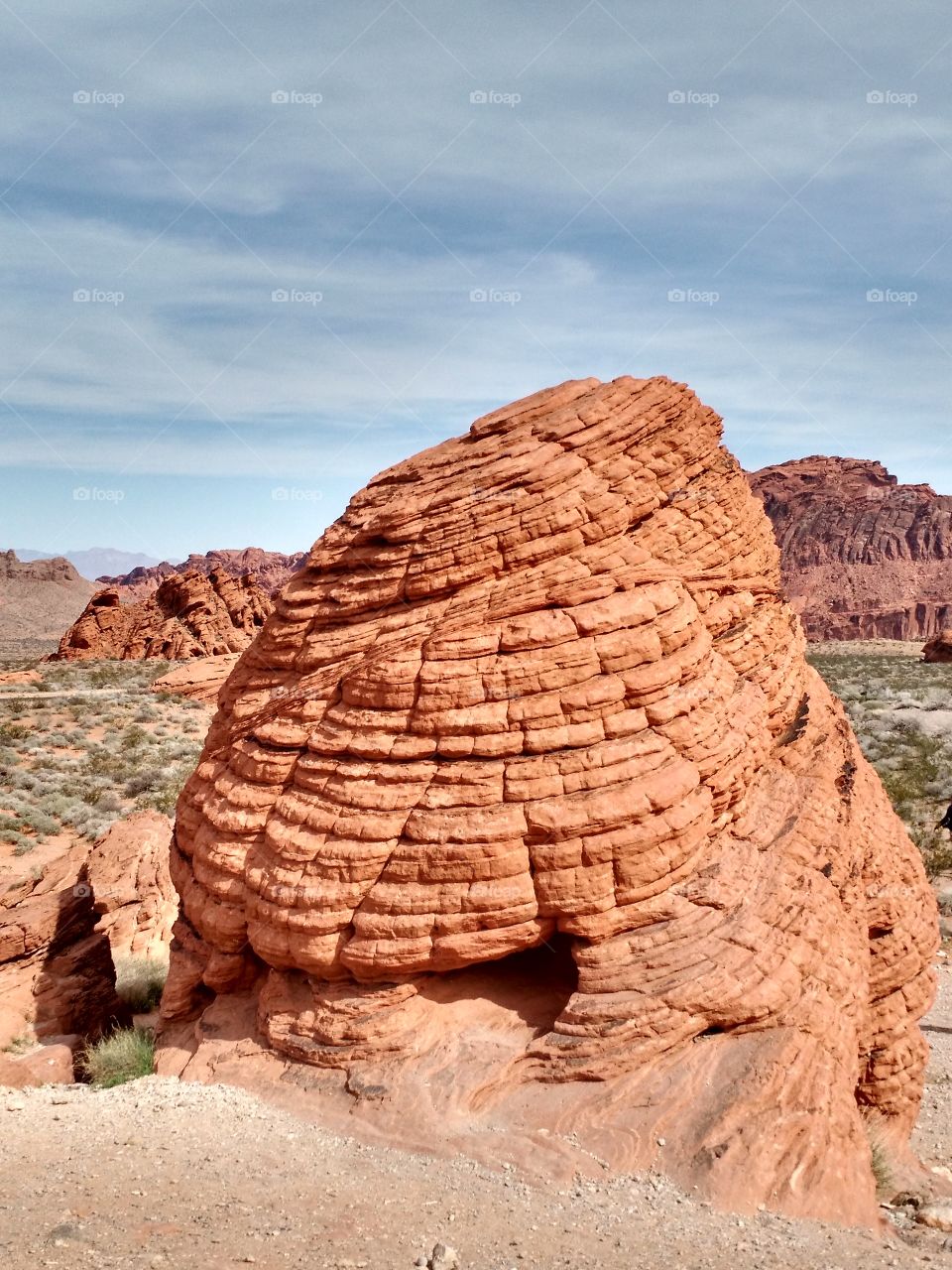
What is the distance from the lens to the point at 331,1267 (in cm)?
575

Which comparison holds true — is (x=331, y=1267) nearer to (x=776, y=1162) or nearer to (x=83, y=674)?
(x=776, y=1162)

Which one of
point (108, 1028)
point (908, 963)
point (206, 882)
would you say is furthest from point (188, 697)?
point (908, 963)

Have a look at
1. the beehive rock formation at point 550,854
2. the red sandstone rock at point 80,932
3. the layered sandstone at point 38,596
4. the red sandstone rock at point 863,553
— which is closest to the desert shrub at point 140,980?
the red sandstone rock at point 80,932

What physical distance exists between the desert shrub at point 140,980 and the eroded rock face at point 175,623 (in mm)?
41030

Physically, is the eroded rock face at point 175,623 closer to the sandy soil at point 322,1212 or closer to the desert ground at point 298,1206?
the desert ground at point 298,1206

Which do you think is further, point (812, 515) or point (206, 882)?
point (812, 515)

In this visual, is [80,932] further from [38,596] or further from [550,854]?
[38,596]

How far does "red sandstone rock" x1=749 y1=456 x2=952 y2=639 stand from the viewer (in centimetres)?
12075

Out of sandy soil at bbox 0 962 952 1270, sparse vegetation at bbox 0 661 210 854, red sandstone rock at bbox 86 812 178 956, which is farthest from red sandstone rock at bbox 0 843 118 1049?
sparse vegetation at bbox 0 661 210 854

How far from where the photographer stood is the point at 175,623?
56344mm

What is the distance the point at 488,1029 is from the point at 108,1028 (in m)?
7.00

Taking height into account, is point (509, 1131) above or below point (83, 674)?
below

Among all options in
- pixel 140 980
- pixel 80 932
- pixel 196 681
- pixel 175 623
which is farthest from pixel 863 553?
pixel 80 932

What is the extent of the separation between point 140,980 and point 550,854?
29.4ft
